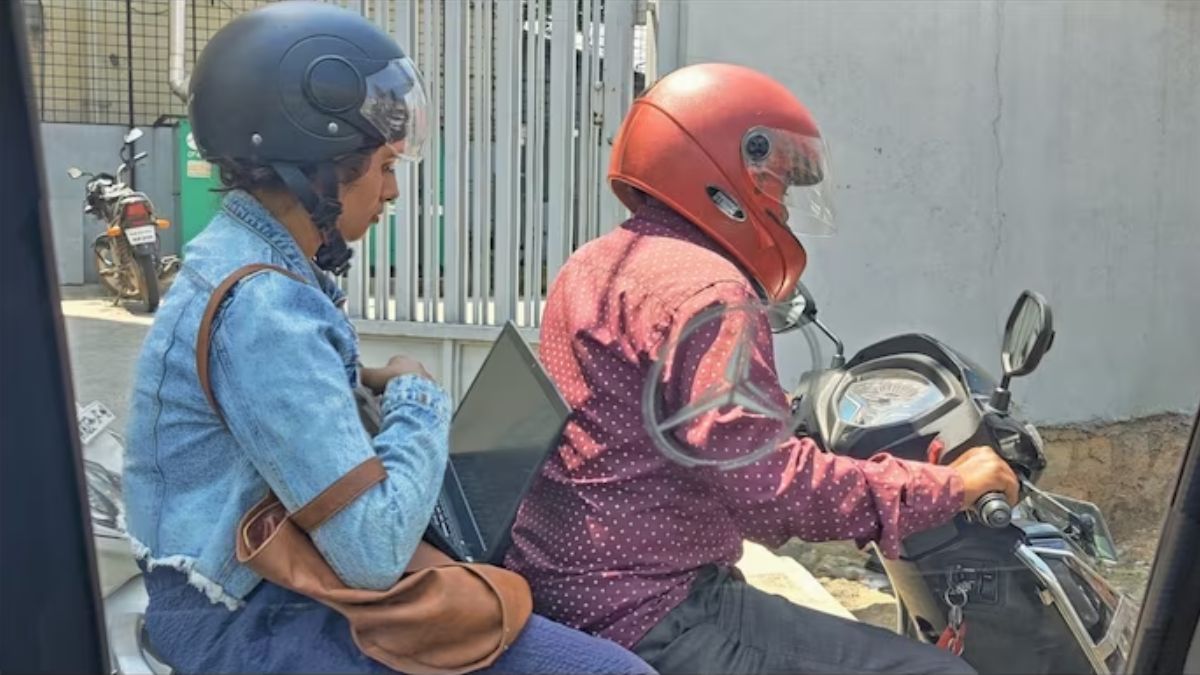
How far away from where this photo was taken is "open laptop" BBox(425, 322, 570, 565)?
4.76 feet

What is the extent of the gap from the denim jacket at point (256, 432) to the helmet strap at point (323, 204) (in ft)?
0.23

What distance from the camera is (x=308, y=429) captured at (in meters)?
1.26

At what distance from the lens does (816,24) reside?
2561 mm

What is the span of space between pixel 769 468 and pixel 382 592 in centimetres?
50

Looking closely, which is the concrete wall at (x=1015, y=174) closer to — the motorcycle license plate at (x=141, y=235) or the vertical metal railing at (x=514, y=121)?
the motorcycle license plate at (x=141, y=235)

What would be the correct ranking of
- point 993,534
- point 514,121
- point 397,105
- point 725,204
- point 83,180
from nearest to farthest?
1. point 83,180
2. point 397,105
3. point 725,204
4. point 993,534
5. point 514,121

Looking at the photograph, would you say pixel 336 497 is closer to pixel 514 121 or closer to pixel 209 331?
pixel 209 331

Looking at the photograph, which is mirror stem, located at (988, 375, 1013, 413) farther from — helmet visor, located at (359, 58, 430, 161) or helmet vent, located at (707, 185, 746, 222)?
Answer: helmet visor, located at (359, 58, 430, 161)

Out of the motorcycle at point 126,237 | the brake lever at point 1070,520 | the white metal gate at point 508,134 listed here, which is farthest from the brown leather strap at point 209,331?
the white metal gate at point 508,134

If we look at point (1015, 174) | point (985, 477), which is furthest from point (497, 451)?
point (1015, 174)

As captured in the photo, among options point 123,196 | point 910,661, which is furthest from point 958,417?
point 123,196

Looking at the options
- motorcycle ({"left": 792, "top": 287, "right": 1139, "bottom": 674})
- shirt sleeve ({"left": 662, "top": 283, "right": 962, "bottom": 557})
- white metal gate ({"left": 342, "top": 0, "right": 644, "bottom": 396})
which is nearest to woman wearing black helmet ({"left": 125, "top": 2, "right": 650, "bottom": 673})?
shirt sleeve ({"left": 662, "top": 283, "right": 962, "bottom": 557})

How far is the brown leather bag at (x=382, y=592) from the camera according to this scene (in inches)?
50.3

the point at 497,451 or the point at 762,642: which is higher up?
the point at 497,451
